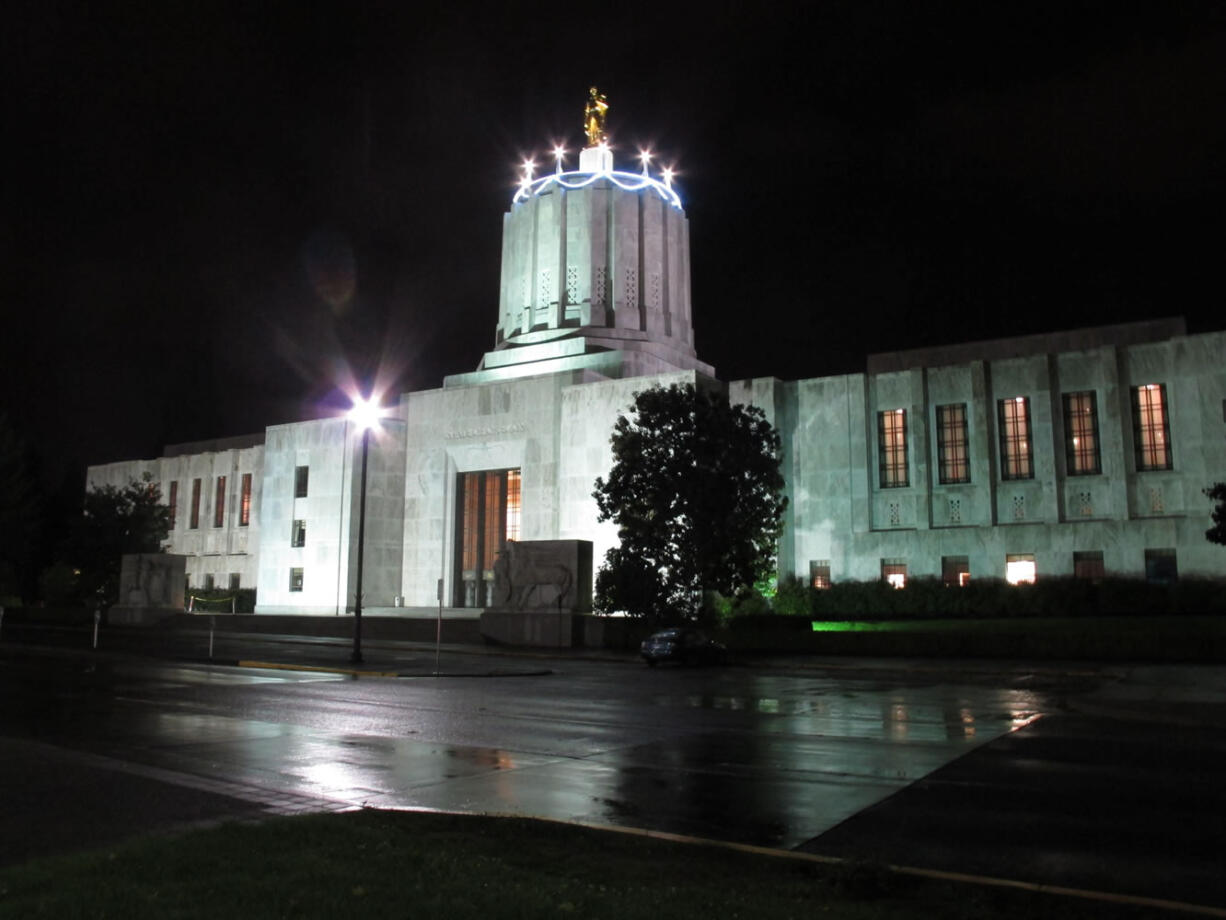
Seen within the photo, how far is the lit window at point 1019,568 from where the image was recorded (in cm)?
3941

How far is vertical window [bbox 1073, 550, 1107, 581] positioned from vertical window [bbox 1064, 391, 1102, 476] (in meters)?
3.25

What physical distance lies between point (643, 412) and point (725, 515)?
539cm

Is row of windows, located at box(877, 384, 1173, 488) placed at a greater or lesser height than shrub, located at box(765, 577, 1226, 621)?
greater

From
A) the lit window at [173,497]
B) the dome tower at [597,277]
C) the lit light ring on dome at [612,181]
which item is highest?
the lit light ring on dome at [612,181]

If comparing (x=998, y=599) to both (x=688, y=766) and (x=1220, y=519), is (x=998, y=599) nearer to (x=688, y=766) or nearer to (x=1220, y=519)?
(x=1220, y=519)

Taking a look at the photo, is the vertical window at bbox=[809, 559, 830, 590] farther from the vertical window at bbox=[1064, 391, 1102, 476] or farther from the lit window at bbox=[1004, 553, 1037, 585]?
the vertical window at bbox=[1064, 391, 1102, 476]

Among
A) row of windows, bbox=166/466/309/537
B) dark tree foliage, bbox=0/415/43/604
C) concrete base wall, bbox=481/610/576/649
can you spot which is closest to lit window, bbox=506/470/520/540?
concrete base wall, bbox=481/610/576/649

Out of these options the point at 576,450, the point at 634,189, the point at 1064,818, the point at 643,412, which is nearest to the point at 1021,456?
the point at 643,412

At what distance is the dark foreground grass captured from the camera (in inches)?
208

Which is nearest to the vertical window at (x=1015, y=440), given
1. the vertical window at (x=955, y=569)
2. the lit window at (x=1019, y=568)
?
the lit window at (x=1019, y=568)

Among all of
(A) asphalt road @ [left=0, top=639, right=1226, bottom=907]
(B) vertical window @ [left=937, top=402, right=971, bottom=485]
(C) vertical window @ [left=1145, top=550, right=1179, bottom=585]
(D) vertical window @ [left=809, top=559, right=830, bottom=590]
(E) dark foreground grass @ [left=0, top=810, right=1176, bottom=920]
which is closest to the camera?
(E) dark foreground grass @ [left=0, top=810, right=1176, bottom=920]

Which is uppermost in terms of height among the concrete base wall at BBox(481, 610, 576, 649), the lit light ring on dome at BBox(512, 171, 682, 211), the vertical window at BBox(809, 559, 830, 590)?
the lit light ring on dome at BBox(512, 171, 682, 211)

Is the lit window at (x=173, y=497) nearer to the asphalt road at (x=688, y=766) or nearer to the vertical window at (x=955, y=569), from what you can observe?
the asphalt road at (x=688, y=766)

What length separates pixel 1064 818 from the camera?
336 inches
